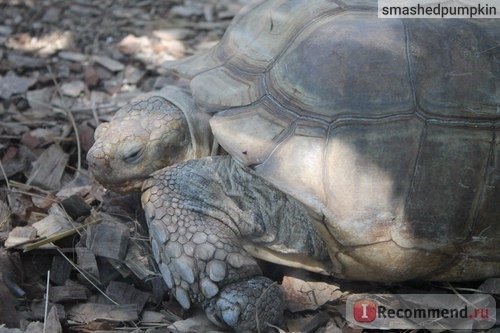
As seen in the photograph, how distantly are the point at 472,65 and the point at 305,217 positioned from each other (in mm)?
1053

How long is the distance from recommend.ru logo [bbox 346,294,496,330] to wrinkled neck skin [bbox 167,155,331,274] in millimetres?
262

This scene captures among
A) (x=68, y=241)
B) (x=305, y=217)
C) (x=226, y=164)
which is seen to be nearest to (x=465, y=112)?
(x=305, y=217)

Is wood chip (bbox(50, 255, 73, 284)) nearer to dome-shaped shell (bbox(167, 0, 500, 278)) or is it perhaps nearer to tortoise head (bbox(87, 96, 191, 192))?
tortoise head (bbox(87, 96, 191, 192))

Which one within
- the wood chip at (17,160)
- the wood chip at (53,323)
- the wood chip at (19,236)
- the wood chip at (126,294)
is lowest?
the wood chip at (126,294)

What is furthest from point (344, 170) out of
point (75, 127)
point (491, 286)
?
point (75, 127)

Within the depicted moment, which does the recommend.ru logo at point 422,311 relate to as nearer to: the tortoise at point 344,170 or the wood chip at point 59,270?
the tortoise at point 344,170

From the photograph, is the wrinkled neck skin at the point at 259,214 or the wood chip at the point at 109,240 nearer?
the wrinkled neck skin at the point at 259,214

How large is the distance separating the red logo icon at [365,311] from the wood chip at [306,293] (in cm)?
13

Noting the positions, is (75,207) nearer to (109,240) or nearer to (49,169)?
(109,240)

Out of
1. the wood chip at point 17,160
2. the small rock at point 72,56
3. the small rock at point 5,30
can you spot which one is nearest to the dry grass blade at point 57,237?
the wood chip at point 17,160

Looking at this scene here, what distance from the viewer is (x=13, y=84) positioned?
16.2 feet

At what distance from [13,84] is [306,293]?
2.94m

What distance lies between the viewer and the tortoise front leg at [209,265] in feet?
9.75

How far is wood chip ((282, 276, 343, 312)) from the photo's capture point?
3.16m
